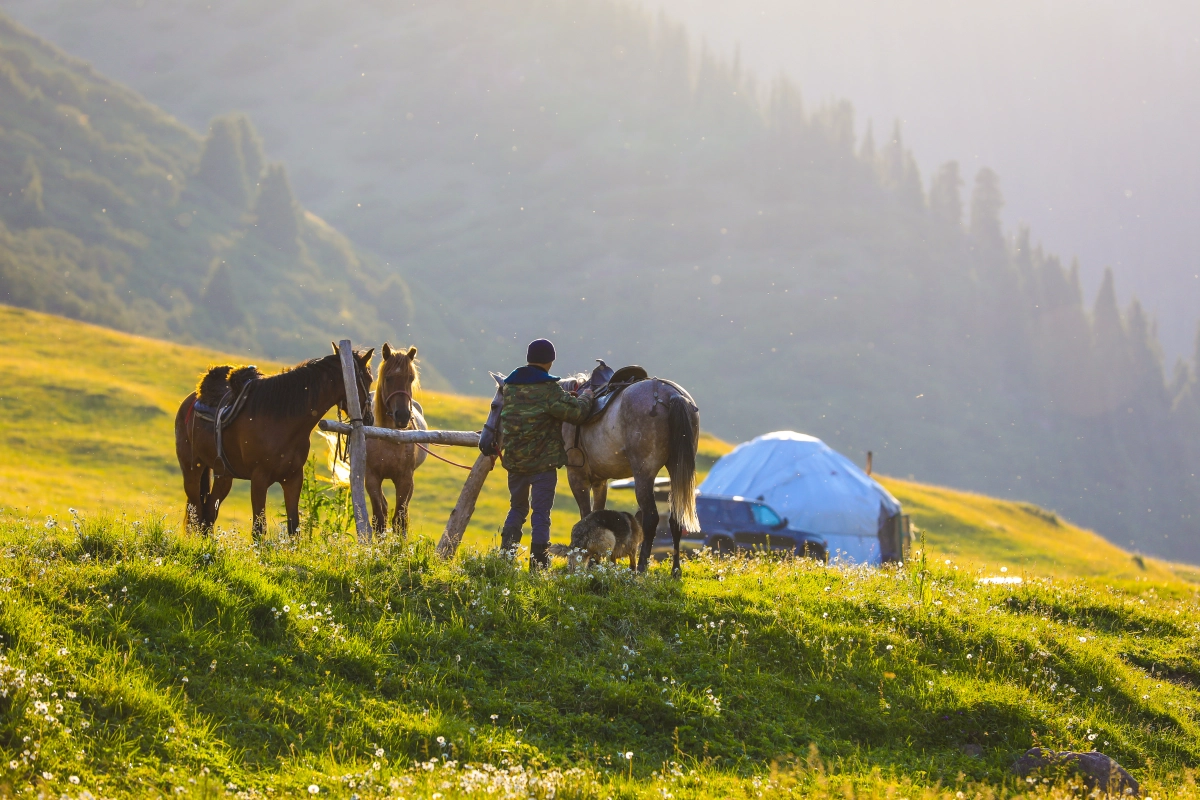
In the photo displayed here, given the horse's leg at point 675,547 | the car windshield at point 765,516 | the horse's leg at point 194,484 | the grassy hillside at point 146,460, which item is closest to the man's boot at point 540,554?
the horse's leg at point 675,547

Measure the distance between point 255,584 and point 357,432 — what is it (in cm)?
407

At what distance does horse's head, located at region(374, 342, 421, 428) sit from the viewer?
1266cm

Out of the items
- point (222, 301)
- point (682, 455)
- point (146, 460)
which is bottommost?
point (146, 460)

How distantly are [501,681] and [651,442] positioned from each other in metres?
4.25

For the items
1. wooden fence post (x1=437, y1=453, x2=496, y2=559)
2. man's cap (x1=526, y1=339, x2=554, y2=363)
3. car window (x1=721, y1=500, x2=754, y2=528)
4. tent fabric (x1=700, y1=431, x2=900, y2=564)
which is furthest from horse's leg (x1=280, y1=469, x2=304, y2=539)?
tent fabric (x1=700, y1=431, x2=900, y2=564)

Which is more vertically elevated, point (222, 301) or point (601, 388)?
point (222, 301)

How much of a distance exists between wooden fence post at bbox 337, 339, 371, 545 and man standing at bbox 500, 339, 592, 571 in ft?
6.56

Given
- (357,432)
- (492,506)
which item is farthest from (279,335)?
(357,432)

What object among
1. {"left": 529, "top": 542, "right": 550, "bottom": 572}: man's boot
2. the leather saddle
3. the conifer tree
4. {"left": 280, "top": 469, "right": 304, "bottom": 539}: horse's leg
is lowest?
{"left": 529, "top": 542, "right": 550, "bottom": 572}: man's boot

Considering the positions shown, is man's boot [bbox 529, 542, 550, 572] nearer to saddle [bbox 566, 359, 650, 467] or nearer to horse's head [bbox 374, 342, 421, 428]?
saddle [bbox 566, 359, 650, 467]

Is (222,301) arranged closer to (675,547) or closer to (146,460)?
(146,460)

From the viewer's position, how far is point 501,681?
788cm

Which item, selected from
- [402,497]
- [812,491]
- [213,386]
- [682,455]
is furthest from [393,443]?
[812,491]

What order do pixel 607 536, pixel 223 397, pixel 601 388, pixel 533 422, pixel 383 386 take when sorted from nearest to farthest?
pixel 533 422 → pixel 223 397 → pixel 607 536 → pixel 601 388 → pixel 383 386
